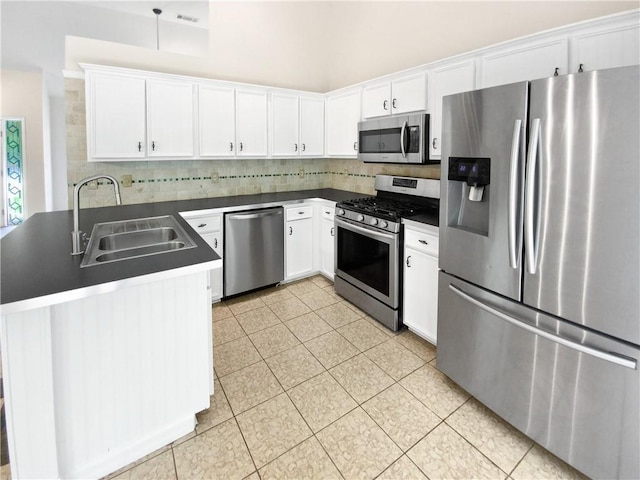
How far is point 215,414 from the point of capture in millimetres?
1903

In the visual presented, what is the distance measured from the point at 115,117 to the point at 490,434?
3.54 metres

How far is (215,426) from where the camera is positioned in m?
1.82

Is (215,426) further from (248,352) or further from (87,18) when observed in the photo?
(87,18)

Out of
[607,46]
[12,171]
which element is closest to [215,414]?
[607,46]

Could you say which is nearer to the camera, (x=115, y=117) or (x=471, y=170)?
(x=471, y=170)

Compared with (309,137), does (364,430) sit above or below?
below

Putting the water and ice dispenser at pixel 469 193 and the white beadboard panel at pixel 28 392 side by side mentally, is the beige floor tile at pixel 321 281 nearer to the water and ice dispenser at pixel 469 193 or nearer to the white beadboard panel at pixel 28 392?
the water and ice dispenser at pixel 469 193

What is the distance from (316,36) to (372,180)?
208 cm

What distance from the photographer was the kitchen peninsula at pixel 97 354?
4.06 feet

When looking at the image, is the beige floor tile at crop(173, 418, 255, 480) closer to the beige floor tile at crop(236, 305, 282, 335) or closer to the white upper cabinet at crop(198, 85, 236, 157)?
the beige floor tile at crop(236, 305, 282, 335)

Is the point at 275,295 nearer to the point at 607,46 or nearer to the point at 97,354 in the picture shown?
the point at 97,354

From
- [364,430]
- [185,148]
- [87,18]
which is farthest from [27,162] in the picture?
[364,430]

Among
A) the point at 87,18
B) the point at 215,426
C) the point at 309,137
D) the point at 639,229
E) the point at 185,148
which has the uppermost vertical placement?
the point at 87,18

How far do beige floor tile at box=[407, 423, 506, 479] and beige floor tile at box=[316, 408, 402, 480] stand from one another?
0.12m
